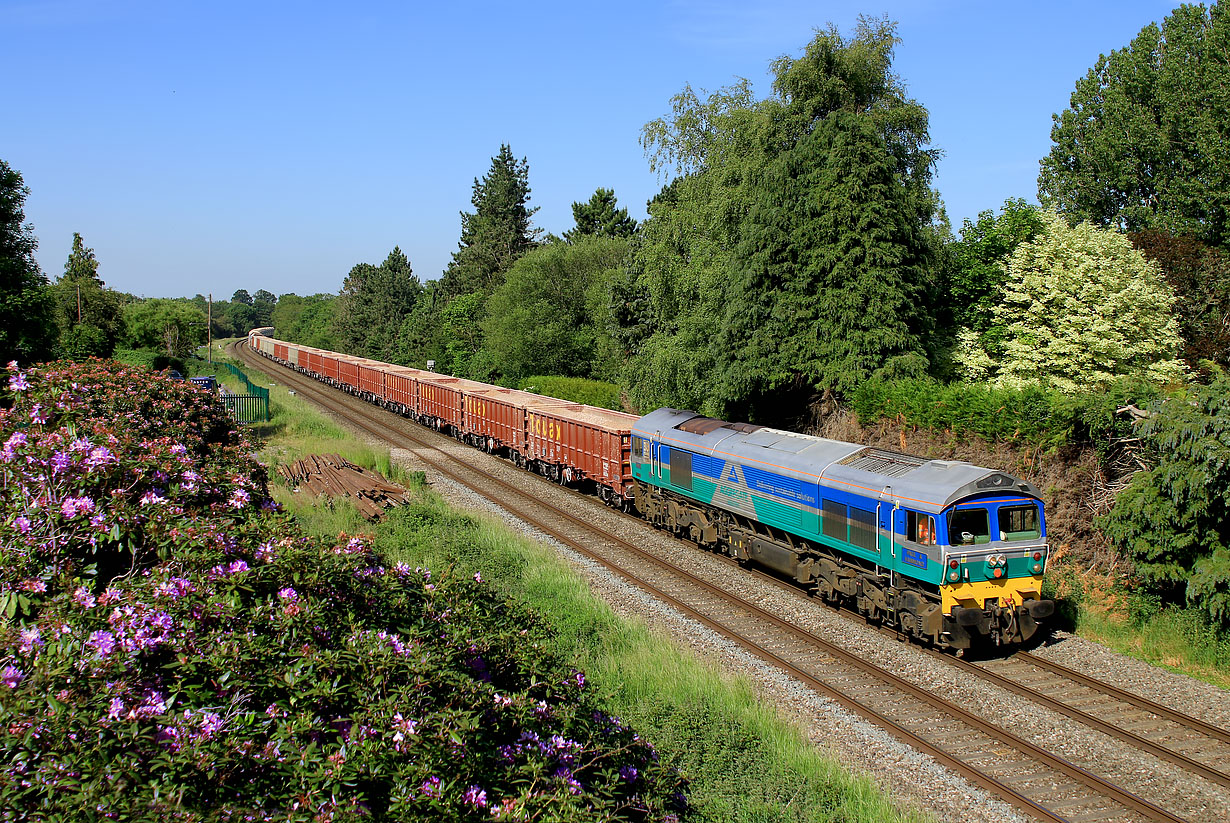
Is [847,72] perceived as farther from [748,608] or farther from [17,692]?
[17,692]

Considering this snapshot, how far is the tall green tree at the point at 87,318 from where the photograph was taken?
47.2 metres

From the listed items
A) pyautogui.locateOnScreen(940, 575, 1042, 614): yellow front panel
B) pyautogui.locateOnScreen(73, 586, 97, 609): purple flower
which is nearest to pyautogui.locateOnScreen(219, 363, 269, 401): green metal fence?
pyautogui.locateOnScreen(940, 575, 1042, 614): yellow front panel

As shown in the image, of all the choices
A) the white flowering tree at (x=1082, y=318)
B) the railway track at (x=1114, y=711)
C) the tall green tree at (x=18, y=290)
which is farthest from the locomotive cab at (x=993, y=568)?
the tall green tree at (x=18, y=290)

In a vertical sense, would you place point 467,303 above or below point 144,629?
above

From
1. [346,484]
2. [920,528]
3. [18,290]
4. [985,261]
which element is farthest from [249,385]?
[920,528]

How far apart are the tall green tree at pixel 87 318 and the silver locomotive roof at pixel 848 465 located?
40187 mm

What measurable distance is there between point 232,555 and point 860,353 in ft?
67.2

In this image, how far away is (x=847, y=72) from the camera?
26547mm

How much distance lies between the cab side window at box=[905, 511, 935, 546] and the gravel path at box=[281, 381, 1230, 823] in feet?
6.49

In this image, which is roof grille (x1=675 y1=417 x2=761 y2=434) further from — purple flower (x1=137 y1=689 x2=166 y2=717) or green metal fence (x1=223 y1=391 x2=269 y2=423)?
green metal fence (x1=223 y1=391 x2=269 y2=423)

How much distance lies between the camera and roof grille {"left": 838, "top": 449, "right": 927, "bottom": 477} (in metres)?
14.2

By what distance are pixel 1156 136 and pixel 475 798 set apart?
4907cm

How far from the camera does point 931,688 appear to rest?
472 inches

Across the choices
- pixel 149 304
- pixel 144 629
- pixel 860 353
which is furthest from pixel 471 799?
pixel 149 304
